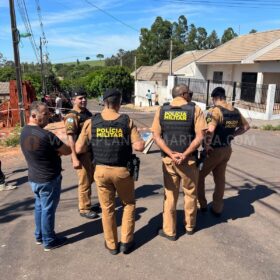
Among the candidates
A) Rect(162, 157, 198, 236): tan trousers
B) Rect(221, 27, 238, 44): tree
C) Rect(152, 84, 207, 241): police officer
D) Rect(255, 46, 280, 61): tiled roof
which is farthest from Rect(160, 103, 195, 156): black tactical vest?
Rect(221, 27, 238, 44): tree

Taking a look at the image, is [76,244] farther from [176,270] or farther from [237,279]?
[237,279]

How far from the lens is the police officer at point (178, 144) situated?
12.5 ft

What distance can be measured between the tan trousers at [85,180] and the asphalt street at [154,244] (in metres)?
Result: 0.21

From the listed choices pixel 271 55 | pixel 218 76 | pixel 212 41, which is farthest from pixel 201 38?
pixel 271 55

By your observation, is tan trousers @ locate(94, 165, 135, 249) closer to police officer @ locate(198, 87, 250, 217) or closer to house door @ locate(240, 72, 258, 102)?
police officer @ locate(198, 87, 250, 217)

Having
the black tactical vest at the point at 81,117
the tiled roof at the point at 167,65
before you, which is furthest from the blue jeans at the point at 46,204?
the tiled roof at the point at 167,65

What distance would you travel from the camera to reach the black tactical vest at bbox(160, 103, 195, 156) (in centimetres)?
379

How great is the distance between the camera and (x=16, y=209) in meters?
5.09

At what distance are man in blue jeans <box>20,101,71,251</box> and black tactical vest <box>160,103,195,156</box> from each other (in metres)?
1.19

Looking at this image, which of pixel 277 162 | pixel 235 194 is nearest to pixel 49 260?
pixel 235 194

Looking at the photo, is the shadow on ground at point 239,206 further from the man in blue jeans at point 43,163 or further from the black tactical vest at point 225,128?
the man in blue jeans at point 43,163

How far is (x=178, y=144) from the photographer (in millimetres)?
3900

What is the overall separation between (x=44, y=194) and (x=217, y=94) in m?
2.64

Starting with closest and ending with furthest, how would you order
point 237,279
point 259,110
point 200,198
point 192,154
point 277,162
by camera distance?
point 237,279 < point 192,154 < point 200,198 < point 277,162 < point 259,110
